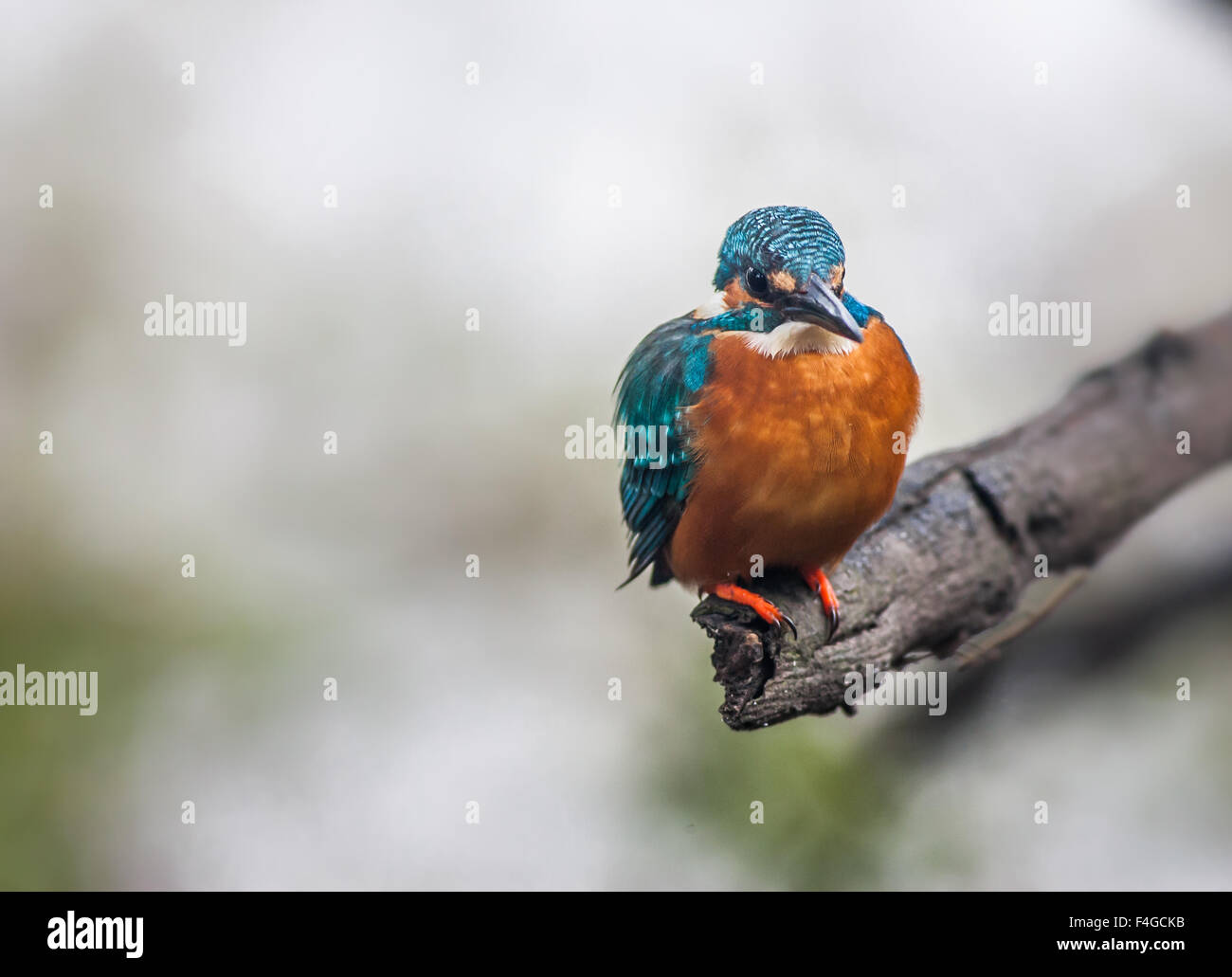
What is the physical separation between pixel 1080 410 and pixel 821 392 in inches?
49.8

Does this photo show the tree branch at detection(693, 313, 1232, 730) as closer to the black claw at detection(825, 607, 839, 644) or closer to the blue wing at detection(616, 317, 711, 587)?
the black claw at detection(825, 607, 839, 644)

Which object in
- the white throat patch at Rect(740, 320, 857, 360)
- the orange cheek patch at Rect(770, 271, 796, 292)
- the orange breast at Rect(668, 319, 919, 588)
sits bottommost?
the orange breast at Rect(668, 319, 919, 588)

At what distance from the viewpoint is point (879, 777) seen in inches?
109

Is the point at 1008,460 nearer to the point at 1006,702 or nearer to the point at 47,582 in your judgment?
the point at 1006,702

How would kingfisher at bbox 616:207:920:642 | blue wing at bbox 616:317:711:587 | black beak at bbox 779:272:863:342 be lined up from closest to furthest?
1. black beak at bbox 779:272:863:342
2. kingfisher at bbox 616:207:920:642
3. blue wing at bbox 616:317:711:587

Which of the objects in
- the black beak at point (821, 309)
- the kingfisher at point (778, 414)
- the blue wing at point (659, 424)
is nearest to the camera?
the black beak at point (821, 309)

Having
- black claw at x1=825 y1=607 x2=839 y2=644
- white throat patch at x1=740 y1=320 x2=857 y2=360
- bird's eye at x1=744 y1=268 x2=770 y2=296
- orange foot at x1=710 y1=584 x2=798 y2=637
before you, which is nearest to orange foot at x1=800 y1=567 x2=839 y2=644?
black claw at x1=825 y1=607 x2=839 y2=644

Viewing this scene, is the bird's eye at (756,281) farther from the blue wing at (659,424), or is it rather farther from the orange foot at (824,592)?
the orange foot at (824,592)

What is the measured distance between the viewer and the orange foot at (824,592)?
2.03m

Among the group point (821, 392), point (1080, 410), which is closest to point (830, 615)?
point (821, 392)

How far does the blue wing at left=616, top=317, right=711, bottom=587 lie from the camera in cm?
202

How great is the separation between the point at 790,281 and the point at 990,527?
99cm

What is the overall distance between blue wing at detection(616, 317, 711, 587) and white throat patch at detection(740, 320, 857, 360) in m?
0.13

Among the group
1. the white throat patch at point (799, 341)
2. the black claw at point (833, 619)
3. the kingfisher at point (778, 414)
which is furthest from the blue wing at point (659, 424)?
the black claw at point (833, 619)
